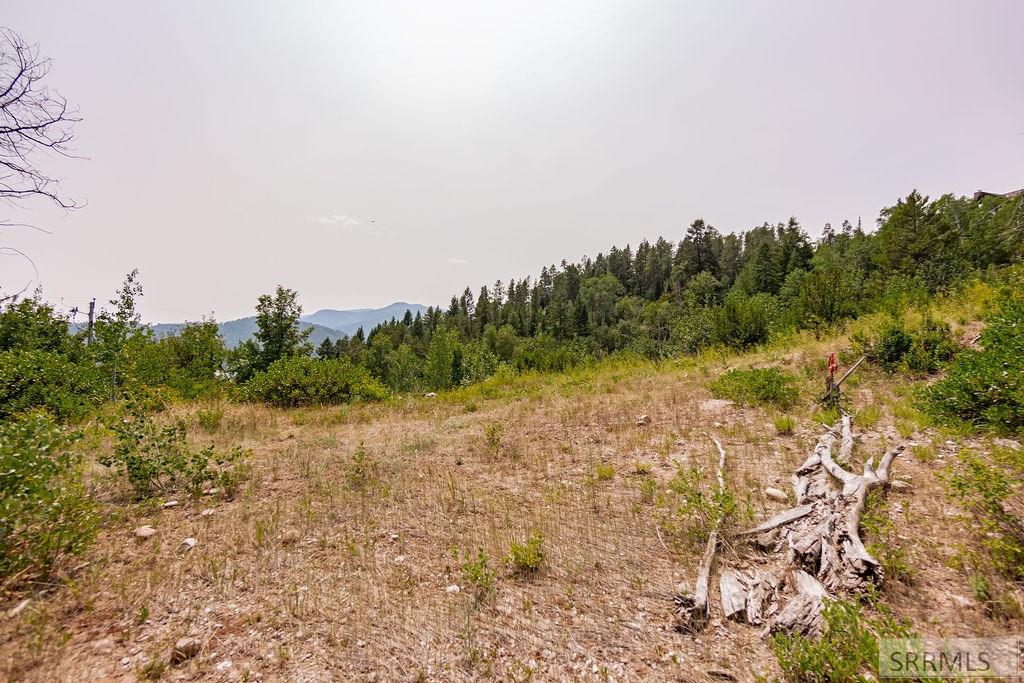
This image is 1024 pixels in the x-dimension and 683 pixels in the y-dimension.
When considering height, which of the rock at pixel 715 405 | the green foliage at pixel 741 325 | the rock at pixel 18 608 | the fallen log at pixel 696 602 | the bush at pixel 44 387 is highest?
the green foliage at pixel 741 325

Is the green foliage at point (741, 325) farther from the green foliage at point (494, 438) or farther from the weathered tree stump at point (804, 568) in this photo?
the weathered tree stump at point (804, 568)

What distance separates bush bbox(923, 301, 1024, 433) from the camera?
412cm

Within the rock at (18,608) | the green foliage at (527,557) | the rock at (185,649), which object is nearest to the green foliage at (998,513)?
the green foliage at (527,557)

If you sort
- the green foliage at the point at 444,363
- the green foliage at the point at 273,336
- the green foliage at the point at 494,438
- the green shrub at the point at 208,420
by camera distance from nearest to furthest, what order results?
the green foliage at the point at 494,438
the green shrub at the point at 208,420
the green foliage at the point at 273,336
the green foliage at the point at 444,363

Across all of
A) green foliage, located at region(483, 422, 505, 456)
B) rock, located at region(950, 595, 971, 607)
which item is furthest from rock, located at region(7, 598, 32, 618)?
Answer: rock, located at region(950, 595, 971, 607)

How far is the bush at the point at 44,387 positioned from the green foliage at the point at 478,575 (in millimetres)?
8828

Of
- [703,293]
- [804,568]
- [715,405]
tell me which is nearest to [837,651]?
[804,568]

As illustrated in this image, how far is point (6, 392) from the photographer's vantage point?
721 cm

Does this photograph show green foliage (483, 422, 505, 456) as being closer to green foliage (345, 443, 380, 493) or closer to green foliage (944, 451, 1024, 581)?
green foliage (345, 443, 380, 493)

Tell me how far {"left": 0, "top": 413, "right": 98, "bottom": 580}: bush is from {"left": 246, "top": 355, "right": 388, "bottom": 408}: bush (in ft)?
28.0

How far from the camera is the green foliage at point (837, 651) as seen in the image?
209 cm

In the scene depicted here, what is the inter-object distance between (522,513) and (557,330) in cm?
7513

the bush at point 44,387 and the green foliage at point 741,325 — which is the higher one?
the green foliage at point 741,325

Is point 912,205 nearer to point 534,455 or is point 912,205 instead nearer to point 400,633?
point 534,455
